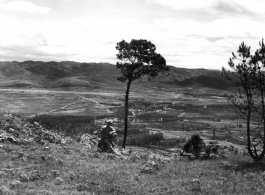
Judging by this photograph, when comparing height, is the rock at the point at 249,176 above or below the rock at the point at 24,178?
above

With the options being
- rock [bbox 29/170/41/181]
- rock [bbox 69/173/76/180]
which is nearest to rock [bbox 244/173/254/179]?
rock [bbox 69/173/76/180]

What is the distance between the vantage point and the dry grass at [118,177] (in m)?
16.4

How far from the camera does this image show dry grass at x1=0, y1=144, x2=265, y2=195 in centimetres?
1641

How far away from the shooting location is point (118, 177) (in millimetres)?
19109

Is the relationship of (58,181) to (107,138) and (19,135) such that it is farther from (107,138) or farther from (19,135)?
(19,135)

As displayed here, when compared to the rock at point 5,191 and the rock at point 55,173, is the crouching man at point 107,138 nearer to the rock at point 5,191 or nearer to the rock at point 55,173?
the rock at point 55,173

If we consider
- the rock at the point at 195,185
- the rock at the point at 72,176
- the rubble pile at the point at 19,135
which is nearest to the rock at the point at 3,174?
the rock at the point at 72,176

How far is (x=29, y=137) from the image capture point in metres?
33.2

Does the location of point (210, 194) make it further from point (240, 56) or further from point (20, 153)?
point (20, 153)

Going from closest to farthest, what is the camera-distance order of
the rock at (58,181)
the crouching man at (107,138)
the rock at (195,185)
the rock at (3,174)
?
1. the rock at (195,185)
2. the rock at (58,181)
3. the rock at (3,174)
4. the crouching man at (107,138)

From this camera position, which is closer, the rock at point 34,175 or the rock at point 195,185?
the rock at point 195,185

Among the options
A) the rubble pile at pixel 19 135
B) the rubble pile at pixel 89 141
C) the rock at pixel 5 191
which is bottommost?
the rubble pile at pixel 89 141

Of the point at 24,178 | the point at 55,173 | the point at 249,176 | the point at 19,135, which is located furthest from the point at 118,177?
the point at 19,135

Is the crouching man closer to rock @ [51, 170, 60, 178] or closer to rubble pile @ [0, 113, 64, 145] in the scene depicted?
rubble pile @ [0, 113, 64, 145]
